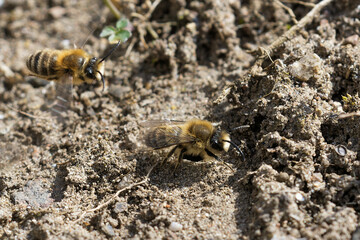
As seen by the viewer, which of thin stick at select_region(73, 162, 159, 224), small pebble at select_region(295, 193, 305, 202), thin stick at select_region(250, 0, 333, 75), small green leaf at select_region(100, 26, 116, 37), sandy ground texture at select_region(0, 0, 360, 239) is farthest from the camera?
small green leaf at select_region(100, 26, 116, 37)

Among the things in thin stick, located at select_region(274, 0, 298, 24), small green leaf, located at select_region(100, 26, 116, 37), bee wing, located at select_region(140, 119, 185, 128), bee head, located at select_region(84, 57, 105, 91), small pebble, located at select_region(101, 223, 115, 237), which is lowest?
small pebble, located at select_region(101, 223, 115, 237)

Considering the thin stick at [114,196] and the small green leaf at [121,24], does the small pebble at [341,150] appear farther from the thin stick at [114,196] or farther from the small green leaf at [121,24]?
the small green leaf at [121,24]

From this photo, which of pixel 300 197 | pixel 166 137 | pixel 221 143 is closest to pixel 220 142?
pixel 221 143

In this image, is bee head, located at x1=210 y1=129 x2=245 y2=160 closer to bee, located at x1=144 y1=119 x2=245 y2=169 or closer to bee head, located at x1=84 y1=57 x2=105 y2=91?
bee, located at x1=144 y1=119 x2=245 y2=169

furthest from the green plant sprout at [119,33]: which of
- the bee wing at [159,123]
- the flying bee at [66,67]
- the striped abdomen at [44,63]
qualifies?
the bee wing at [159,123]

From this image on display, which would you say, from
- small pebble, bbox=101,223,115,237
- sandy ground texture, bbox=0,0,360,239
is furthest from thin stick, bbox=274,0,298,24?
small pebble, bbox=101,223,115,237

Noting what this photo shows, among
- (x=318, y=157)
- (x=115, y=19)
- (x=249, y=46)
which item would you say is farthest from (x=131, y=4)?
(x=318, y=157)

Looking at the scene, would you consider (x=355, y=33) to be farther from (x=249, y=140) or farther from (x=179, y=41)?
(x=179, y=41)
